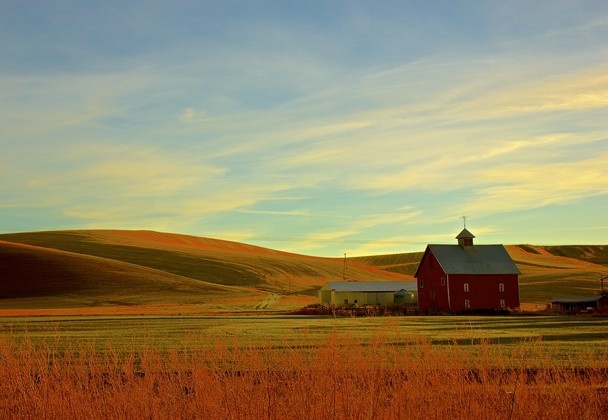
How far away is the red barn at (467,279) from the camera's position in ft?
257

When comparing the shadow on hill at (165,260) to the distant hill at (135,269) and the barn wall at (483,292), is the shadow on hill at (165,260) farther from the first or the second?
the barn wall at (483,292)

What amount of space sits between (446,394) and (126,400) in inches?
213

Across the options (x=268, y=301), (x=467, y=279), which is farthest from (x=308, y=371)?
(x=268, y=301)

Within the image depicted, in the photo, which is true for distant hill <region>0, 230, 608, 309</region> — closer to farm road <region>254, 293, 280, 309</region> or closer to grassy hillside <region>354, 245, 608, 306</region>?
grassy hillside <region>354, 245, 608, 306</region>

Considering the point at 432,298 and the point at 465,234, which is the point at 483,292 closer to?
the point at 432,298

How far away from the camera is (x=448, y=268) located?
79.6 metres

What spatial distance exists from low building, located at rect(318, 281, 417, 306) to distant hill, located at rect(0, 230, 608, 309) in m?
6.04

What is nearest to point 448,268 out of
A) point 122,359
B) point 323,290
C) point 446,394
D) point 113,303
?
point 323,290

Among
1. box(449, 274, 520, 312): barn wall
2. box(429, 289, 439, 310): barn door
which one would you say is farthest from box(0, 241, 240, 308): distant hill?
box(449, 274, 520, 312): barn wall

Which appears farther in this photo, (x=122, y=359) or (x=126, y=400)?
(x=122, y=359)

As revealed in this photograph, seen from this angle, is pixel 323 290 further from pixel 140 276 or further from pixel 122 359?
pixel 122 359

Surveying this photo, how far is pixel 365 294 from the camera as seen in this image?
106875 mm

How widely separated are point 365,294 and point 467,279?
29302 millimetres

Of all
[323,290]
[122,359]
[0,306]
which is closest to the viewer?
[122,359]
